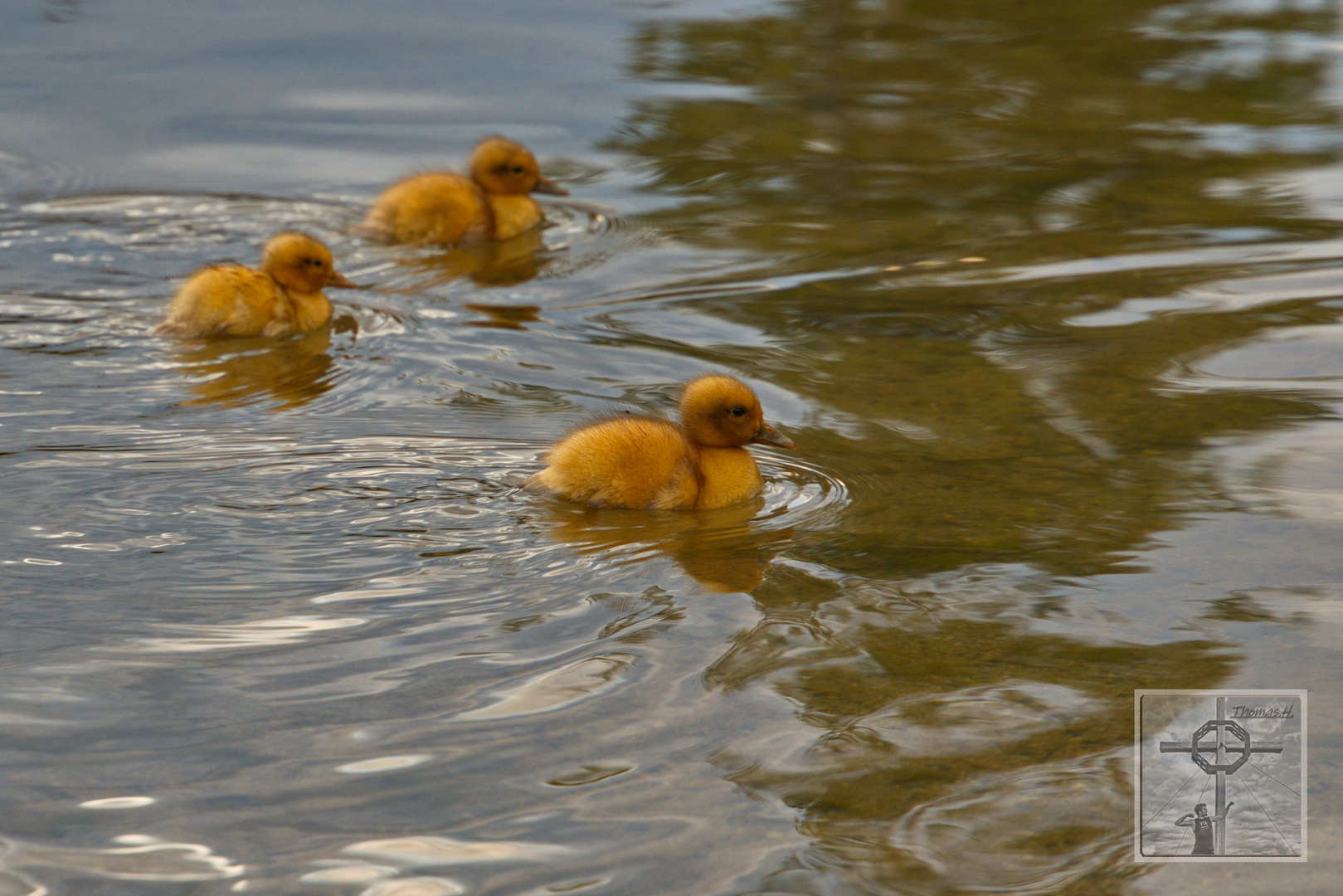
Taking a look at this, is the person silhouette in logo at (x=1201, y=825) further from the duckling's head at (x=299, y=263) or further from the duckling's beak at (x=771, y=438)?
the duckling's head at (x=299, y=263)

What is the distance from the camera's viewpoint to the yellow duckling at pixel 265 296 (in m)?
6.54

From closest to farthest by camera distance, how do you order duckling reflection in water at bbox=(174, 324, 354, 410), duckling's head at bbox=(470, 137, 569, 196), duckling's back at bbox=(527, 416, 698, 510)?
duckling's back at bbox=(527, 416, 698, 510), duckling reflection in water at bbox=(174, 324, 354, 410), duckling's head at bbox=(470, 137, 569, 196)

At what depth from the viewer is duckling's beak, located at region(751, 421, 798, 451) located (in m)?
5.04

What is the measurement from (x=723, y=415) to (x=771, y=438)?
0.19m

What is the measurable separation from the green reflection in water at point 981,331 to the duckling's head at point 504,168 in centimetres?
74

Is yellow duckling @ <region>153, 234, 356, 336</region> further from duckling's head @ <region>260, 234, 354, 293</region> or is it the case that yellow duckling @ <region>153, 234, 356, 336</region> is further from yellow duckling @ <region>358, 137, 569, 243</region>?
yellow duckling @ <region>358, 137, 569, 243</region>

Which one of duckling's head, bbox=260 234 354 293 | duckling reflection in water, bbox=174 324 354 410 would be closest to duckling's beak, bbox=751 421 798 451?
duckling reflection in water, bbox=174 324 354 410

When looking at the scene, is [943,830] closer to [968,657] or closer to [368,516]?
[968,657]

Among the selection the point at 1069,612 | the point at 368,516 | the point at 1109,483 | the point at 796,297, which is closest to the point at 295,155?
the point at 796,297

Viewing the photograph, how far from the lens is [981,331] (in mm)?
6535

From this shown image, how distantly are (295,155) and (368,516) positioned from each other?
5.45 m

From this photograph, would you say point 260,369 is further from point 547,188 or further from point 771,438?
point 547,188

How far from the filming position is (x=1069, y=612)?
4125mm

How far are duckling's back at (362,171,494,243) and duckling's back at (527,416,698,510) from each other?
11.5 feet
